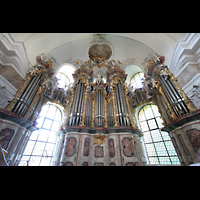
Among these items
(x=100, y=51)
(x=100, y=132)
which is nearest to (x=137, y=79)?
(x=100, y=51)

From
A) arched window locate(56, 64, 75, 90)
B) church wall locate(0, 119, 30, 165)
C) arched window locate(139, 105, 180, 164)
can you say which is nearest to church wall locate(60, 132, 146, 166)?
church wall locate(0, 119, 30, 165)

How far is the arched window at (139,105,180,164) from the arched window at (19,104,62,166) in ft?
22.3

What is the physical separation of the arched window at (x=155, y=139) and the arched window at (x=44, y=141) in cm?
680

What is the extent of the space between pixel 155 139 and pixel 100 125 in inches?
169

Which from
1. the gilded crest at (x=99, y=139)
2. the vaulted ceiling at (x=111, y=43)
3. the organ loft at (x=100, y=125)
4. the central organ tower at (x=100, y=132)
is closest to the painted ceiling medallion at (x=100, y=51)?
the vaulted ceiling at (x=111, y=43)

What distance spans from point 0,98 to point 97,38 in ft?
34.6

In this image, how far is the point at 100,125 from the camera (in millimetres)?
5855

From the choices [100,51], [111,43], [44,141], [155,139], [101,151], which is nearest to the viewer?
[101,151]

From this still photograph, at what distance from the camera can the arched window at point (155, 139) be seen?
6227mm

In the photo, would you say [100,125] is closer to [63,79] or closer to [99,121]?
[99,121]

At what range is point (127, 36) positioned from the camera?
1030cm
